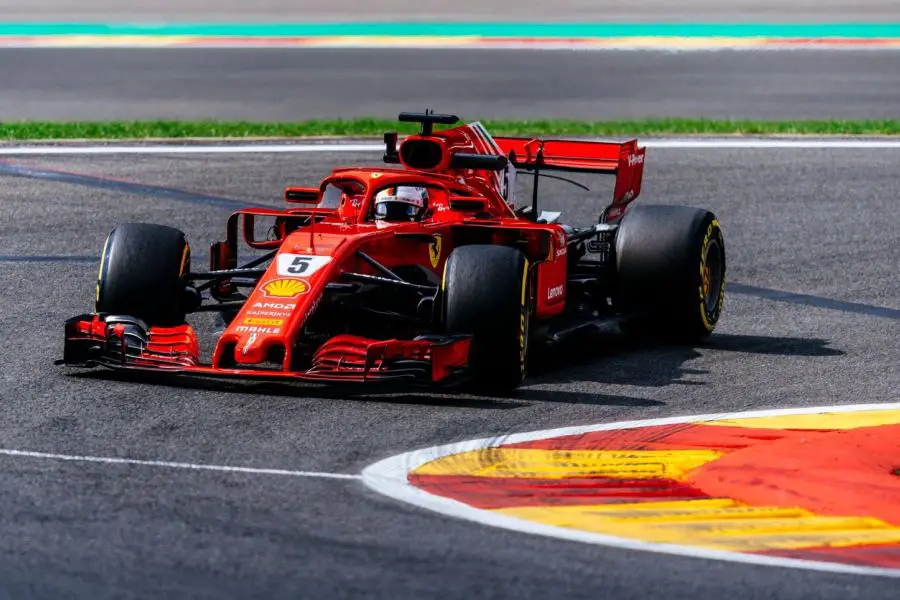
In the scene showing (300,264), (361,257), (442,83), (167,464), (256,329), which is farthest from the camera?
(442,83)

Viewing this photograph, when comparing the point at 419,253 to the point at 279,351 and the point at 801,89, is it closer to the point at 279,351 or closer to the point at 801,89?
the point at 279,351

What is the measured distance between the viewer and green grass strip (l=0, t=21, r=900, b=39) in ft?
100

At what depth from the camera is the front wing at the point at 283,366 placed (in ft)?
27.6

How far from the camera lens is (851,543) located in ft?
20.1

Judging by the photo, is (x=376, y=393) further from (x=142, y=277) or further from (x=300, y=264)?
(x=142, y=277)

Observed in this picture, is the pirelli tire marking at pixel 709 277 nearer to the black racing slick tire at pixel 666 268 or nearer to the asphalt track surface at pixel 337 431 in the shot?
the black racing slick tire at pixel 666 268

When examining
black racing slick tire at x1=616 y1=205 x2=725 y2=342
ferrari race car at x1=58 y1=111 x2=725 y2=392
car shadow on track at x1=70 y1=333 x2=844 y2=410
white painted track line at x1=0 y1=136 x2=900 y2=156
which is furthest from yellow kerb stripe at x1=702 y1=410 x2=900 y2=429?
white painted track line at x1=0 y1=136 x2=900 y2=156

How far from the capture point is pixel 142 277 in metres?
9.29

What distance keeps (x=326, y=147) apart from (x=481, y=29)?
12694 millimetres

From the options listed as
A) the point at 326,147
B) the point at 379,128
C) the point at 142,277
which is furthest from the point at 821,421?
the point at 379,128

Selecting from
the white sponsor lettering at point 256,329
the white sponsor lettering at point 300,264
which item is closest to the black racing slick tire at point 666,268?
the white sponsor lettering at point 300,264

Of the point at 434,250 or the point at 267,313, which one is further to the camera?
the point at 434,250

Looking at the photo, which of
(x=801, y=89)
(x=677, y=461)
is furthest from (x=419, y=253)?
(x=801, y=89)

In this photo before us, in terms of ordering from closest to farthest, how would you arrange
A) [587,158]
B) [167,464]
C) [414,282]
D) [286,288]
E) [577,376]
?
[167,464] < [286,288] < [577,376] < [414,282] < [587,158]
